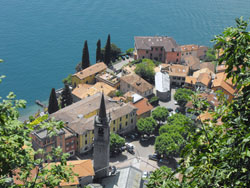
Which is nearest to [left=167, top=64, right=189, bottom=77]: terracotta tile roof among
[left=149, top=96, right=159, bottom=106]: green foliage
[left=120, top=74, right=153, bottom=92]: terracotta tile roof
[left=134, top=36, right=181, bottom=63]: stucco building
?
[left=134, top=36, right=181, bottom=63]: stucco building

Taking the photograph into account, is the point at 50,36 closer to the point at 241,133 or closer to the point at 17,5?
the point at 17,5

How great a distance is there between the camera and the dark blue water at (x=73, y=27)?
250 feet

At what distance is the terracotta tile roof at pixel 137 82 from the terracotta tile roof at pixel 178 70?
22.4ft

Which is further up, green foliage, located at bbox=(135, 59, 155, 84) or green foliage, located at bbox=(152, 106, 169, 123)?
green foliage, located at bbox=(135, 59, 155, 84)

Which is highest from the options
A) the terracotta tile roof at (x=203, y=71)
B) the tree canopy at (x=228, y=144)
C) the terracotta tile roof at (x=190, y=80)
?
the tree canopy at (x=228, y=144)

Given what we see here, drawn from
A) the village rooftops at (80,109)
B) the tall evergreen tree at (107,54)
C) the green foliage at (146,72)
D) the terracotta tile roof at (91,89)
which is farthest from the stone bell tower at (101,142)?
the tall evergreen tree at (107,54)

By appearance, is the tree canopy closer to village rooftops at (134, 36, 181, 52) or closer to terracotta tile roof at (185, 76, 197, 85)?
terracotta tile roof at (185, 76, 197, 85)

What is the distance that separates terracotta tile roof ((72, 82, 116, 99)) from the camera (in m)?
57.8

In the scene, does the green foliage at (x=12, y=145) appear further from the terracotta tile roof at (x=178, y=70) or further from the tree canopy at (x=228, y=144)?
the terracotta tile roof at (x=178, y=70)

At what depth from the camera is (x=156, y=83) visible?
62281mm

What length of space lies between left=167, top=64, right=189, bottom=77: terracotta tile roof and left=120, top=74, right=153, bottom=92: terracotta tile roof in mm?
6814

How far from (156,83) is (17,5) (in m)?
63.2

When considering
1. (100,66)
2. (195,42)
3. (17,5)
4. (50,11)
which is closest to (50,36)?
(50,11)

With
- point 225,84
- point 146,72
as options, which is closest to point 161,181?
point 225,84
